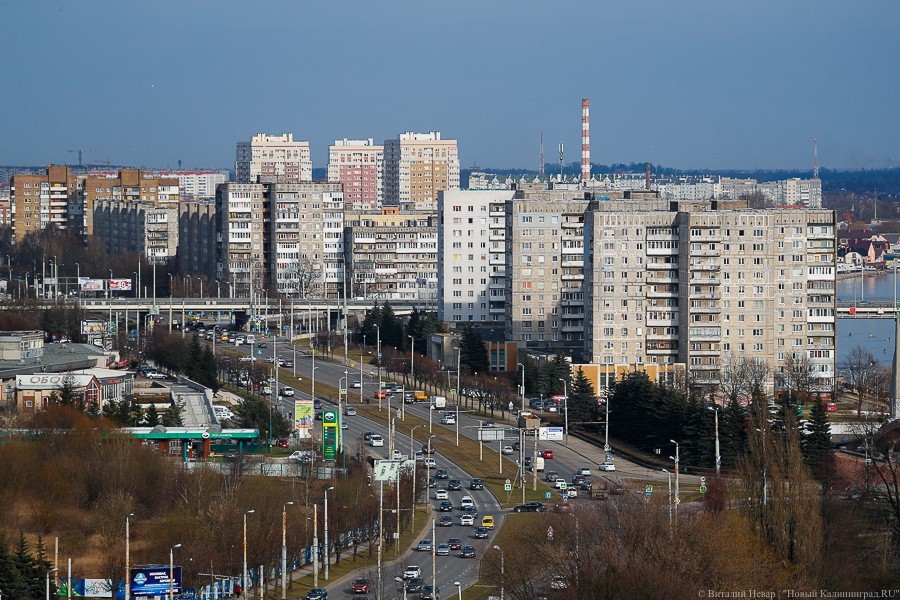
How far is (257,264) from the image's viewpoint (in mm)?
81312

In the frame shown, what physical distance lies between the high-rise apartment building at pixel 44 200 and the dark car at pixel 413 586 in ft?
287

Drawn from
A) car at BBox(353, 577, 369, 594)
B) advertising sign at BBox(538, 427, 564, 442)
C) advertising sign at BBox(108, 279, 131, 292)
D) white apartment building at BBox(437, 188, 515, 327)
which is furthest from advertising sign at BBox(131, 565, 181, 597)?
advertising sign at BBox(108, 279, 131, 292)

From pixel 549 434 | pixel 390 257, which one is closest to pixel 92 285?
pixel 390 257

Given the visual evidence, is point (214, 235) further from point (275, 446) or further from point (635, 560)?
point (635, 560)

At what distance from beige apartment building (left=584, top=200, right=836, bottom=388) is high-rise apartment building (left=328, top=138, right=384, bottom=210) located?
3473 inches

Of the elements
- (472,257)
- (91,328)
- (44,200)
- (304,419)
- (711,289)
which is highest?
(44,200)

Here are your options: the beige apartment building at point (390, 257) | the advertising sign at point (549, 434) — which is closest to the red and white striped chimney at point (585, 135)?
the beige apartment building at point (390, 257)

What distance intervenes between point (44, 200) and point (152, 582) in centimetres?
8929

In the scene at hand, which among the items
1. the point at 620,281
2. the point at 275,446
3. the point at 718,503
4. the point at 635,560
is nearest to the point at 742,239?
the point at 620,281

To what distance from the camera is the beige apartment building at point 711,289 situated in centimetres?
5109

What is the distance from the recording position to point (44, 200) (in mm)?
112500

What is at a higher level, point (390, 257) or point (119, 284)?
point (390, 257)

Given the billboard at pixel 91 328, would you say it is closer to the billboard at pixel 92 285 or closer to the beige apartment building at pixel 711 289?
the billboard at pixel 92 285

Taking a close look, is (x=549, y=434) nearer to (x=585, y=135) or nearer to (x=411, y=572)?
(x=411, y=572)
